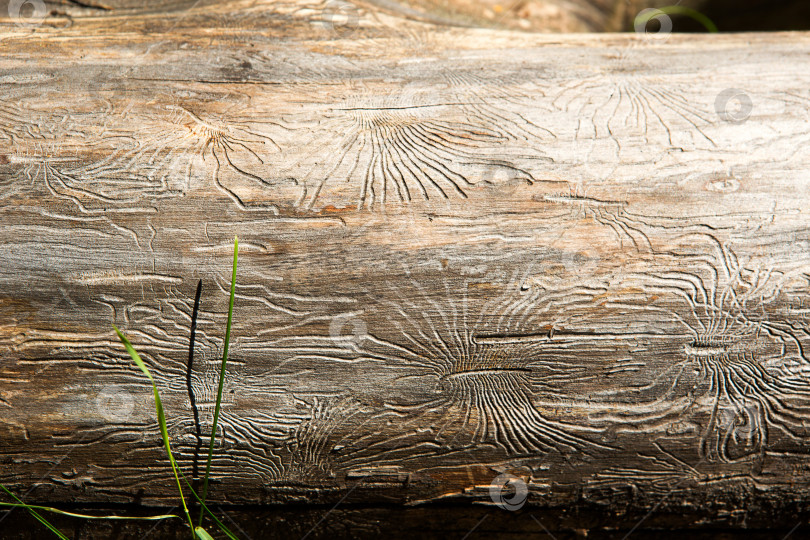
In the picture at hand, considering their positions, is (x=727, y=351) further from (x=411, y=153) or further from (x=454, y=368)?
(x=411, y=153)

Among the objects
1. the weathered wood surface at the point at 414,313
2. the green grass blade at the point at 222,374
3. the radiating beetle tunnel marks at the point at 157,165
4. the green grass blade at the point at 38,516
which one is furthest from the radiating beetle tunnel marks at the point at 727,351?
the green grass blade at the point at 38,516

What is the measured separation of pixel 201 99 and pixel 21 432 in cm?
106

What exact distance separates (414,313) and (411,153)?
18.2 inches

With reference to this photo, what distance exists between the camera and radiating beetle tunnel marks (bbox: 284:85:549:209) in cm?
145

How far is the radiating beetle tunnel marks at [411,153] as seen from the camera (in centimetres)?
145

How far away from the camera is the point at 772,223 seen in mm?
1422

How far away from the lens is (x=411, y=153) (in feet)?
4.93

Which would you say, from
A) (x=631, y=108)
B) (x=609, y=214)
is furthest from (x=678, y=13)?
(x=609, y=214)

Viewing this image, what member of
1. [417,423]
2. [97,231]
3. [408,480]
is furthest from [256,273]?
[408,480]

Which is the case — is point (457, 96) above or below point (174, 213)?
above

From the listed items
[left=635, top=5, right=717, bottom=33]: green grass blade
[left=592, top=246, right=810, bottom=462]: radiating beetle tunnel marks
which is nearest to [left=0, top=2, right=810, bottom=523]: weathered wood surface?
[left=592, top=246, right=810, bottom=462]: radiating beetle tunnel marks

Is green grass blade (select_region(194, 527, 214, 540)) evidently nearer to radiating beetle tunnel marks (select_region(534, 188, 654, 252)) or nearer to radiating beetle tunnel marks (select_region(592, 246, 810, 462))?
radiating beetle tunnel marks (select_region(592, 246, 810, 462))

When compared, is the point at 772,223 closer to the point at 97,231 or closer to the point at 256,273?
the point at 256,273

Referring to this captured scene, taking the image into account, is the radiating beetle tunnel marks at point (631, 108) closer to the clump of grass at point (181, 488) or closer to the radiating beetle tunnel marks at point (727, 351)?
the radiating beetle tunnel marks at point (727, 351)
